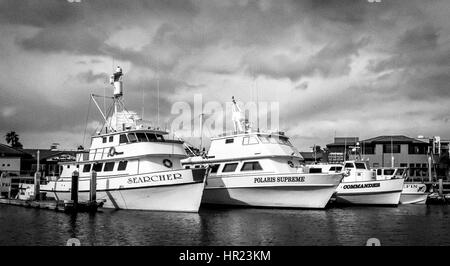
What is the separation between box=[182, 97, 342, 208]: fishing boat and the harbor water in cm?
203

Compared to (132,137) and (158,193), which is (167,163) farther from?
(158,193)

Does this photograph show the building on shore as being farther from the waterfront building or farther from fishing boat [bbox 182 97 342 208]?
the waterfront building

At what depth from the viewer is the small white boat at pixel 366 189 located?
3297cm

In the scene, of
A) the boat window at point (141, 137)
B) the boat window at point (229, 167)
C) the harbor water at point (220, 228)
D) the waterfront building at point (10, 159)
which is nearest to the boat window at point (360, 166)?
the harbor water at point (220, 228)

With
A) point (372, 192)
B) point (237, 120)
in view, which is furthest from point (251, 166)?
point (372, 192)

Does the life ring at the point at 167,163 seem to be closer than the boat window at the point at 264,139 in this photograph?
Yes

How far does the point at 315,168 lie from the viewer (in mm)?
33812

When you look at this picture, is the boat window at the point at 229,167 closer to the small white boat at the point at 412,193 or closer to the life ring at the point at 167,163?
the life ring at the point at 167,163

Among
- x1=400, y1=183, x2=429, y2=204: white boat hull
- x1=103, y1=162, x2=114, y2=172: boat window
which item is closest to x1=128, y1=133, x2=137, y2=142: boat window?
x1=103, y1=162, x2=114, y2=172: boat window

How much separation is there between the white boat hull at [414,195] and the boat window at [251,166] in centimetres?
1391

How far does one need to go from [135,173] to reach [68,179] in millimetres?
6386
